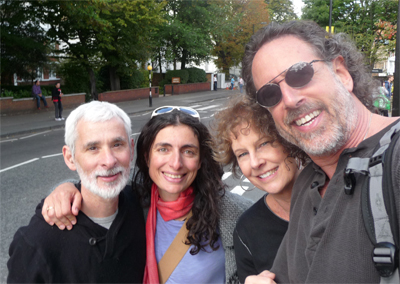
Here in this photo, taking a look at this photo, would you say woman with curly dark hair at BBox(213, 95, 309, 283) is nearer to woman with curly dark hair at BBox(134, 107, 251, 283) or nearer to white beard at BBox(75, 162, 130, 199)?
woman with curly dark hair at BBox(134, 107, 251, 283)

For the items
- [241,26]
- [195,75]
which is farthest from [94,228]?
[241,26]

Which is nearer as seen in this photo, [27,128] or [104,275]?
[104,275]

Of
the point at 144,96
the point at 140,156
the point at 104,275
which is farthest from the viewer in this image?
the point at 144,96

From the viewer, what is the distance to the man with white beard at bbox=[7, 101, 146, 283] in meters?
1.72

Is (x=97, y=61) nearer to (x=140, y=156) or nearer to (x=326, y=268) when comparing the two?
(x=140, y=156)

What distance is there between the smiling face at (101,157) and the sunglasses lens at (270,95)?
0.86 meters

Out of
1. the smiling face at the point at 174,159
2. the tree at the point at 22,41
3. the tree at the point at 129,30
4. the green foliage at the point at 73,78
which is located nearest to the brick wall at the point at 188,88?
the tree at the point at 129,30

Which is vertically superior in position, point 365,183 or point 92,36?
point 92,36

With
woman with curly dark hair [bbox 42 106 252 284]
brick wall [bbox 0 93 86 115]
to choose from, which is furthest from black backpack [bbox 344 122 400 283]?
brick wall [bbox 0 93 86 115]

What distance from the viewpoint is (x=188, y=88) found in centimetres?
3559

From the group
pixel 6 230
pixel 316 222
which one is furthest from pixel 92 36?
pixel 316 222

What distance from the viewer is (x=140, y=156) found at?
2.51m

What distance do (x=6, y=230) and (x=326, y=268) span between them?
16.0 ft

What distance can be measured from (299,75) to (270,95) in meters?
0.16
